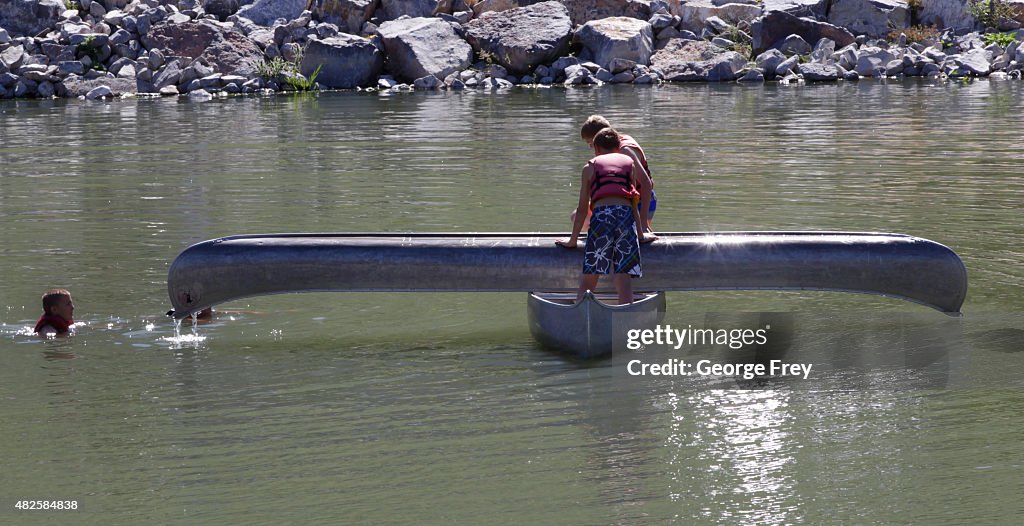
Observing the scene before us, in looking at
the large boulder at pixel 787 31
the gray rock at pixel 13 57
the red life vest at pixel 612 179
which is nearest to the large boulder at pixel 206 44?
the gray rock at pixel 13 57

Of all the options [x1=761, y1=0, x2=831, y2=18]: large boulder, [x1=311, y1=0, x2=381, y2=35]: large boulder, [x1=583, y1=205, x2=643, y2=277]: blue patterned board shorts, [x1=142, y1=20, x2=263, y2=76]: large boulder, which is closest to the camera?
[x1=583, y1=205, x2=643, y2=277]: blue patterned board shorts

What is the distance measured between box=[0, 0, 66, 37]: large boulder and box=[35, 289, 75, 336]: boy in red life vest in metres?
29.4

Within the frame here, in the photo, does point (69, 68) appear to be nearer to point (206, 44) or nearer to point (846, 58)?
point (206, 44)

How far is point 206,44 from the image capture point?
34.2 metres

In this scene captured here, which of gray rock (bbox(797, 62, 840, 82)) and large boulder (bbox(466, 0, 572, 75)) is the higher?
large boulder (bbox(466, 0, 572, 75))

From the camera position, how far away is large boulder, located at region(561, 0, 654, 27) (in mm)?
36125

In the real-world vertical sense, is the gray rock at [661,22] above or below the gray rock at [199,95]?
above

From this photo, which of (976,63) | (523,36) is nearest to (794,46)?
(976,63)

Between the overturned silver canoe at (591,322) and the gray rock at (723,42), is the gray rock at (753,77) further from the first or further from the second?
the overturned silver canoe at (591,322)

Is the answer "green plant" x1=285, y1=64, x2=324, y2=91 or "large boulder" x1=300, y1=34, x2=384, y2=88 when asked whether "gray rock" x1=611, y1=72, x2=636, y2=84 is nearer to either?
"large boulder" x1=300, y1=34, x2=384, y2=88

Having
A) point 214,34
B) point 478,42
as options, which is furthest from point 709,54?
point 214,34

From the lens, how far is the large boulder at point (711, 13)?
1405 inches

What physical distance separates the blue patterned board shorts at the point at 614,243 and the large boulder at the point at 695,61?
25972 mm

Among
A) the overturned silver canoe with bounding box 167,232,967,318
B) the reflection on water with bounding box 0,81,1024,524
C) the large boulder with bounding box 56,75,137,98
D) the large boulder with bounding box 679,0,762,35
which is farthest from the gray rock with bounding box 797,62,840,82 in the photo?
the overturned silver canoe with bounding box 167,232,967,318
